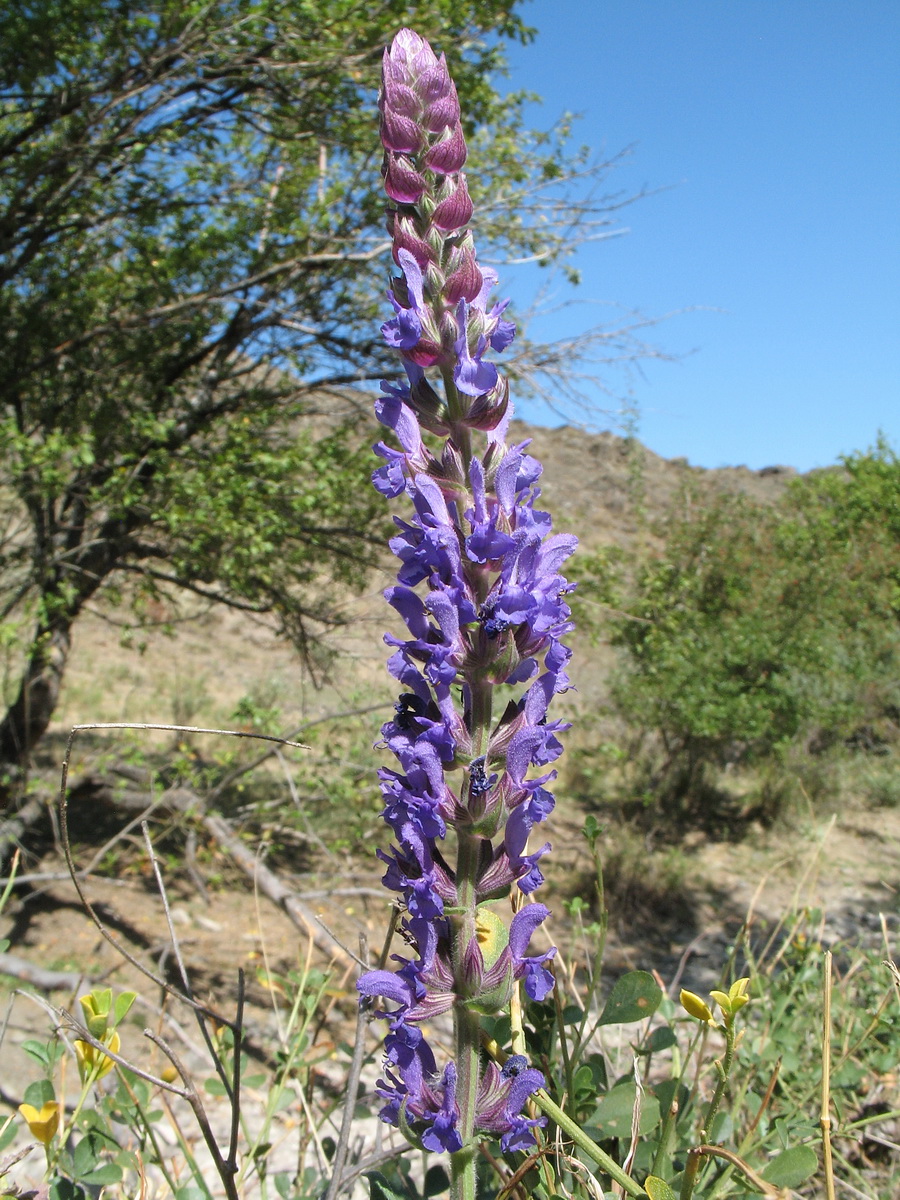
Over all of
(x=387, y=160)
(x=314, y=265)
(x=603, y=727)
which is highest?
(x=314, y=265)

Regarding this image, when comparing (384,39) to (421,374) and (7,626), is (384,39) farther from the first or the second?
(421,374)

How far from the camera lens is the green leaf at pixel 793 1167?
0.87 m

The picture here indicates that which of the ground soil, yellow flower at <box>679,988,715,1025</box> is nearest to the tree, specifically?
the ground soil

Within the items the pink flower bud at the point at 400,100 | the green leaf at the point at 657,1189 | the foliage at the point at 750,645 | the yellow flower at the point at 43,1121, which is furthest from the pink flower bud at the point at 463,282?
the foliage at the point at 750,645

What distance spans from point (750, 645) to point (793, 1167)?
30.3 feet

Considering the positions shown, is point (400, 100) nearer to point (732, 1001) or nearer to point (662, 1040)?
point (732, 1001)

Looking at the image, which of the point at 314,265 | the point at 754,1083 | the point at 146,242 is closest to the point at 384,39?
the point at 314,265

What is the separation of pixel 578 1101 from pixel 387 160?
1222mm

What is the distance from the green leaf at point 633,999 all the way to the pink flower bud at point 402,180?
3.25 feet

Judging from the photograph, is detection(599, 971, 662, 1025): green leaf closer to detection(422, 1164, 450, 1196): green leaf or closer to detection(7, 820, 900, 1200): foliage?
detection(7, 820, 900, 1200): foliage

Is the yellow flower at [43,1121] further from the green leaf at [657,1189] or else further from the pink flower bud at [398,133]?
the pink flower bud at [398,133]

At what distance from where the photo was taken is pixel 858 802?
33.9 ft

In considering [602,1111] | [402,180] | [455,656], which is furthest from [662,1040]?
[402,180]

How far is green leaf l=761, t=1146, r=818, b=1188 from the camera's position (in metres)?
0.87
